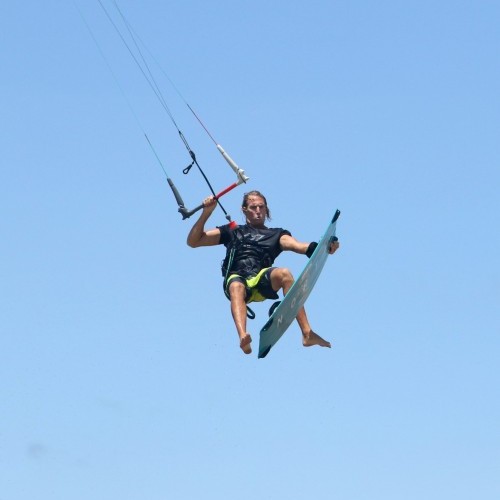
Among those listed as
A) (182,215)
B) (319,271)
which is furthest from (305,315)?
(182,215)

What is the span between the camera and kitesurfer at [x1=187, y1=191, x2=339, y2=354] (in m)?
19.2

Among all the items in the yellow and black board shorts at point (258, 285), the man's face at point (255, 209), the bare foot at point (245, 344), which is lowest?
the bare foot at point (245, 344)

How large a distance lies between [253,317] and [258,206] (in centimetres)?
124

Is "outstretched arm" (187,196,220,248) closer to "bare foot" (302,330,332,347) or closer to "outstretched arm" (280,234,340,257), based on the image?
"outstretched arm" (280,234,340,257)

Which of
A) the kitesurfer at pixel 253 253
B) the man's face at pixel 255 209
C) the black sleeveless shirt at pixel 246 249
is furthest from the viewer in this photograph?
the man's face at pixel 255 209

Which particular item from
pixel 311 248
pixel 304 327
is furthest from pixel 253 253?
pixel 304 327

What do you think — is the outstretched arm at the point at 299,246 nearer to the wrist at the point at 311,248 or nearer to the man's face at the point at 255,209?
the wrist at the point at 311,248

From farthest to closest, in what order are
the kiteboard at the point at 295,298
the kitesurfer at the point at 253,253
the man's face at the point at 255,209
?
the man's face at the point at 255,209 → the kitesurfer at the point at 253,253 → the kiteboard at the point at 295,298

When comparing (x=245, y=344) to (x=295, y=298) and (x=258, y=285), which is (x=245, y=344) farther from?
(x=258, y=285)

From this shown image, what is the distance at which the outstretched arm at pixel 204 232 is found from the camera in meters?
18.9

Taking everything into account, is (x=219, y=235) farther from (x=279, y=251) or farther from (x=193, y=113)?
(x=193, y=113)

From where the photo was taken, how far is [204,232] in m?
19.4

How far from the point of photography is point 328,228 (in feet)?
62.3

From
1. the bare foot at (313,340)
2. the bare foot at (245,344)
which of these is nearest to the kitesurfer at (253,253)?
the bare foot at (313,340)
